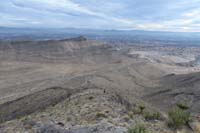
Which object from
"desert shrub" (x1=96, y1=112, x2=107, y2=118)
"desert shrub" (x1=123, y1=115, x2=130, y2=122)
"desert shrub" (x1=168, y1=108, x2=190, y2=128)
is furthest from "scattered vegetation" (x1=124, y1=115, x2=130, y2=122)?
"desert shrub" (x1=168, y1=108, x2=190, y2=128)

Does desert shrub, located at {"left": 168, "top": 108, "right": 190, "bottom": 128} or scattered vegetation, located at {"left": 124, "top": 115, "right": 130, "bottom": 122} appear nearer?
desert shrub, located at {"left": 168, "top": 108, "right": 190, "bottom": 128}

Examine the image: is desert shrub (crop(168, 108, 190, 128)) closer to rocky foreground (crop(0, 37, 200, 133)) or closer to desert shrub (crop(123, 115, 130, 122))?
rocky foreground (crop(0, 37, 200, 133))

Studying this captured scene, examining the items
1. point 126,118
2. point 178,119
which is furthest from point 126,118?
point 178,119

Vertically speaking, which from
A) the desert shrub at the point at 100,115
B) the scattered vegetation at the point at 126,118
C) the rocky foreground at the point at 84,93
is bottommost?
the rocky foreground at the point at 84,93

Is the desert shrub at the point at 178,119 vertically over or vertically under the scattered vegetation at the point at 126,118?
over

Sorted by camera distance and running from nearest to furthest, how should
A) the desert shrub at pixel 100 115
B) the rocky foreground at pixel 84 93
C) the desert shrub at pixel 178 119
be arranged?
the desert shrub at pixel 178 119, the rocky foreground at pixel 84 93, the desert shrub at pixel 100 115

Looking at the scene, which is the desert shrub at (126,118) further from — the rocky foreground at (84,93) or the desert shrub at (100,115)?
the desert shrub at (100,115)

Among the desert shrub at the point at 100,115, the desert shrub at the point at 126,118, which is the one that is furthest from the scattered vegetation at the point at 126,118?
the desert shrub at the point at 100,115

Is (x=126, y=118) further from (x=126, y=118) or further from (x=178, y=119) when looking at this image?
(x=178, y=119)
